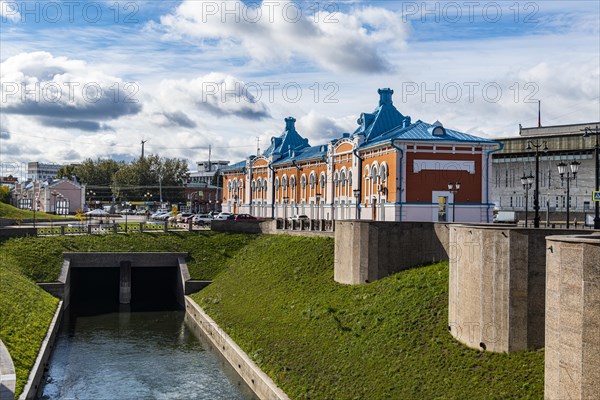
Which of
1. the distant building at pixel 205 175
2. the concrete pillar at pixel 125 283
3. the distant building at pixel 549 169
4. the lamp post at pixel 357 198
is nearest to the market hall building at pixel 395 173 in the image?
the lamp post at pixel 357 198

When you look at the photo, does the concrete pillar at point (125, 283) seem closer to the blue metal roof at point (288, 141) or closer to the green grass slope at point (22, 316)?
the green grass slope at point (22, 316)

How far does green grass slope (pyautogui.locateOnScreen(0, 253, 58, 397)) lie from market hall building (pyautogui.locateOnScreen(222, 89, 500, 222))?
76.0ft

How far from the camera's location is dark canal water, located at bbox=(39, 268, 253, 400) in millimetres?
Answer: 28875

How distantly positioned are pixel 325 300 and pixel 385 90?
28.5 metres

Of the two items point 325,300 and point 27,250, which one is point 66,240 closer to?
point 27,250

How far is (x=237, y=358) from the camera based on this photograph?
3144 centimetres

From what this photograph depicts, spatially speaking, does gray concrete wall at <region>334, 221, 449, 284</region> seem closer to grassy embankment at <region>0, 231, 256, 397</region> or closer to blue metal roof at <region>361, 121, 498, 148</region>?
blue metal roof at <region>361, 121, 498, 148</region>

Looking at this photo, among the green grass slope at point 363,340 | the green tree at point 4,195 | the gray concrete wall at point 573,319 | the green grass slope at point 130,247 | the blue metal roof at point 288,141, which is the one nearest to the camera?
the gray concrete wall at point 573,319

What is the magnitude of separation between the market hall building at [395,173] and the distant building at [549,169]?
90.5 ft

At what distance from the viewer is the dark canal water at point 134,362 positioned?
28.9 m

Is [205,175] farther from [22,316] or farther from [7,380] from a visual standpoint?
[7,380]

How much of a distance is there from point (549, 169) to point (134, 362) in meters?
67.7

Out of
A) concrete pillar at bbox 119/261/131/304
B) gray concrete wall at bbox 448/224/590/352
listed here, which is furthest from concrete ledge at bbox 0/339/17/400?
concrete pillar at bbox 119/261/131/304

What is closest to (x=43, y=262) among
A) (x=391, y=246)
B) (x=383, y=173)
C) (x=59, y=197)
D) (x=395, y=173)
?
(x=383, y=173)
